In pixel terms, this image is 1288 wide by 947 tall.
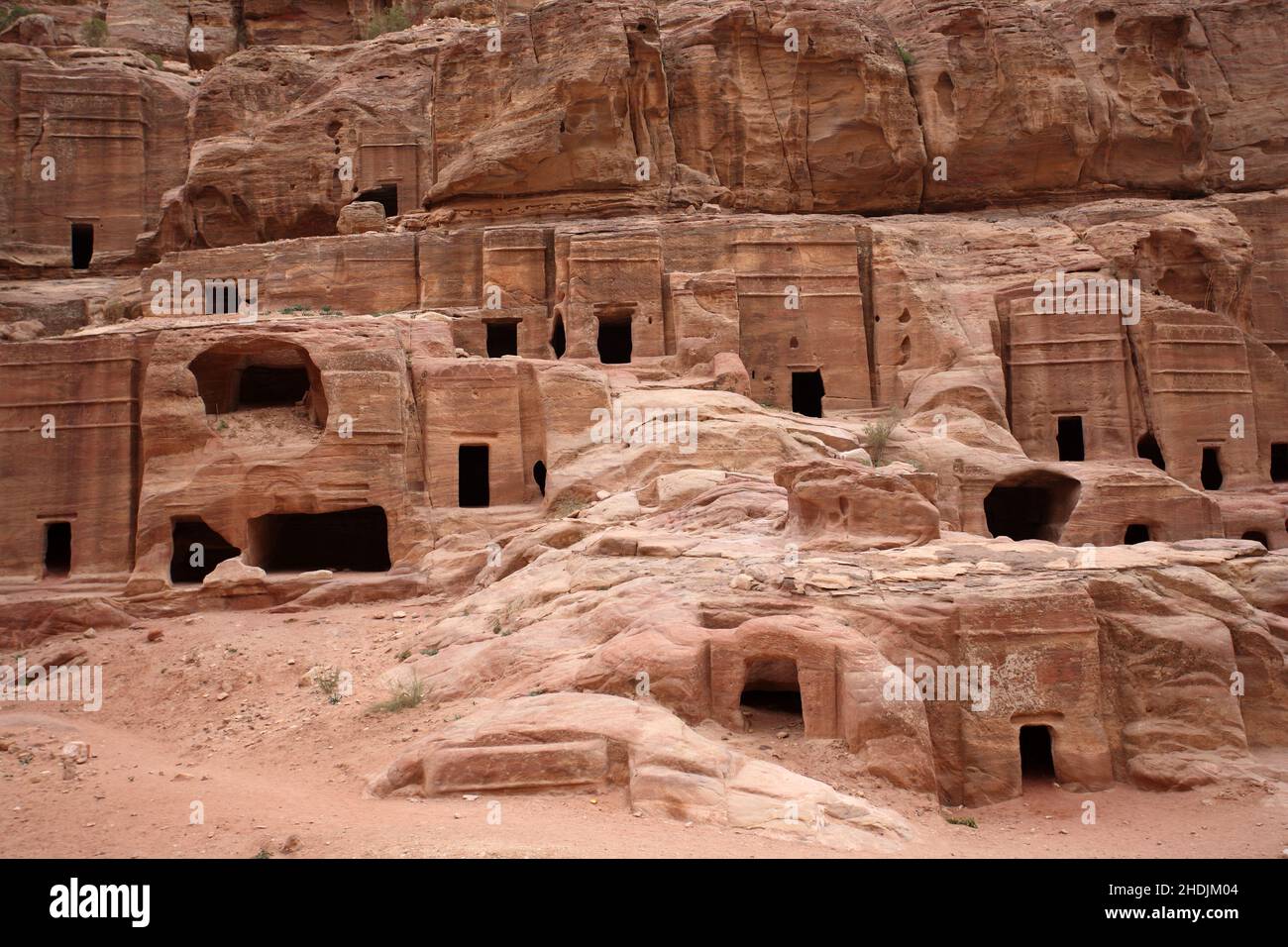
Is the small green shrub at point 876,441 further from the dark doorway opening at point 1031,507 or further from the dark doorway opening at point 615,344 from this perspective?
the dark doorway opening at point 615,344

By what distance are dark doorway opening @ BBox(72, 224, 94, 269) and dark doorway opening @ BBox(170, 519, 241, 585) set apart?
61.9 feet

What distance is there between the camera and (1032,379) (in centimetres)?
2516

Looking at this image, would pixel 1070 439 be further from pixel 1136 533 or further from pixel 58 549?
pixel 58 549

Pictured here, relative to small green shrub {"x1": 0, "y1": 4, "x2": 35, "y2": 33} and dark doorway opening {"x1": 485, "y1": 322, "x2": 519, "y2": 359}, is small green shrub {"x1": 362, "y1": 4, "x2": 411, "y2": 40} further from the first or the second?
dark doorway opening {"x1": 485, "y1": 322, "x2": 519, "y2": 359}

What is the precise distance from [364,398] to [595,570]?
7.91 m

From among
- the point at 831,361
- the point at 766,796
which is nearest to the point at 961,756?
the point at 766,796

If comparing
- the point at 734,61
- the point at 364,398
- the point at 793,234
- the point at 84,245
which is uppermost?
the point at 734,61

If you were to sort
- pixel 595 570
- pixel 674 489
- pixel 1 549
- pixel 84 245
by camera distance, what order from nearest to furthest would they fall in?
1. pixel 595 570
2. pixel 674 489
3. pixel 1 549
4. pixel 84 245

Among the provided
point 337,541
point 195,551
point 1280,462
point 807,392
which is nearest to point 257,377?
point 337,541

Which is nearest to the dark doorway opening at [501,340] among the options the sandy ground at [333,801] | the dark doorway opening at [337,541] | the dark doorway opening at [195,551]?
the dark doorway opening at [337,541]

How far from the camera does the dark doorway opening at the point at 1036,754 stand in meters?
12.4

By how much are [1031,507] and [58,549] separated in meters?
21.7

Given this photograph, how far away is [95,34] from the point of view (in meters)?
39.4

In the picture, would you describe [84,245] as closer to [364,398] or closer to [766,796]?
[364,398]
